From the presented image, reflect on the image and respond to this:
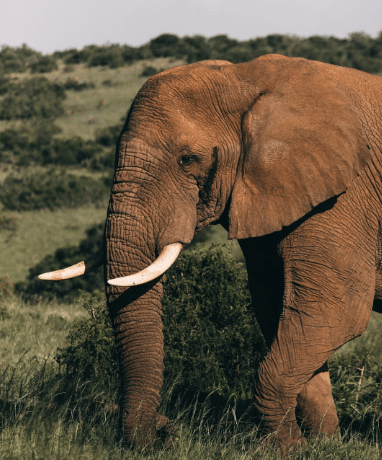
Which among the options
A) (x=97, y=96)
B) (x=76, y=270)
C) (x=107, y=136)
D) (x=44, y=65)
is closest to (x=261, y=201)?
(x=76, y=270)

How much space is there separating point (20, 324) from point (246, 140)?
460cm

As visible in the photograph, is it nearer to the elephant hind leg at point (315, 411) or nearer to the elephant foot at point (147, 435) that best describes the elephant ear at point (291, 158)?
the elephant foot at point (147, 435)

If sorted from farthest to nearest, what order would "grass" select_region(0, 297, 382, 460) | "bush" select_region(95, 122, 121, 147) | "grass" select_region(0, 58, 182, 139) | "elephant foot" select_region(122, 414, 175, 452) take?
1. "grass" select_region(0, 58, 182, 139)
2. "bush" select_region(95, 122, 121, 147)
3. "elephant foot" select_region(122, 414, 175, 452)
4. "grass" select_region(0, 297, 382, 460)

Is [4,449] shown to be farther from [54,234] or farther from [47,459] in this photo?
[54,234]

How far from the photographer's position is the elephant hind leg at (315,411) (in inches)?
196

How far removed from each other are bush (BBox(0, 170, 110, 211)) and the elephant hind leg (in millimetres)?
19484

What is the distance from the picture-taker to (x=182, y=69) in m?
4.50

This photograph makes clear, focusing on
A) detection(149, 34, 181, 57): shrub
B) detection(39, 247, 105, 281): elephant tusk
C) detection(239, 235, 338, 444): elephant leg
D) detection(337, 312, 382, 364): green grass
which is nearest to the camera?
detection(39, 247, 105, 281): elephant tusk

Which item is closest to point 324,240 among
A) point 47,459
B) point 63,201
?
point 47,459

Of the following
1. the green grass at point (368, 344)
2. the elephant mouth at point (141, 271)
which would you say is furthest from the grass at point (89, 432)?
the green grass at point (368, 344)

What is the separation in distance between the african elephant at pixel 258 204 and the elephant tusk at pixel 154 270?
1 cm

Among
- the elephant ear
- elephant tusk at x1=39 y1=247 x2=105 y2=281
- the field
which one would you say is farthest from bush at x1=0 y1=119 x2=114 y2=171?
the elephant ear

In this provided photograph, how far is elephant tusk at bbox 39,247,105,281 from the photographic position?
421 cm

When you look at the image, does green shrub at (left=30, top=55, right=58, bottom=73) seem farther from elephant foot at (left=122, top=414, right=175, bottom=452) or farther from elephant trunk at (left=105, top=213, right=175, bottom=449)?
elephant foot at (left=122, top=414, right=175, bottom=452)
